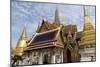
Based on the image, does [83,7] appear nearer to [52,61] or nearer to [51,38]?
[51,38]

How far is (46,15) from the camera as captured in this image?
8.40 feet

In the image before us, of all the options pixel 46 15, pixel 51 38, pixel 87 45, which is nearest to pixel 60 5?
pixel 46 15

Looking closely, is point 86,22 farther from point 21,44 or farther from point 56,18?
point 21,44

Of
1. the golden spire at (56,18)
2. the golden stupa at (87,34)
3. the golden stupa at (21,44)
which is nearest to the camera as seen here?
the golden stupa at (21,44)

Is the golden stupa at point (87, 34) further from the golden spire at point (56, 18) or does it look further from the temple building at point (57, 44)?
the golden spire at point (56, 18)

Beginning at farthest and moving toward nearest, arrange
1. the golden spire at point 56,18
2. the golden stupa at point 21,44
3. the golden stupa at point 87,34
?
the golden stupa at point 87,34 → the golden spire at point 56,18 → the golden stupa at point 21,44

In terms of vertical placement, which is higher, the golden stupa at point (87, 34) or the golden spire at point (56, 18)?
the golden spire at point (56, 18)

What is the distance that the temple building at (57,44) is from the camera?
248 cm

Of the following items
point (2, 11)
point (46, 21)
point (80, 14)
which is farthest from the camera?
point (80, 14)

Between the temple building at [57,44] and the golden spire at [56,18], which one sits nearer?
the temple building at [57,44]

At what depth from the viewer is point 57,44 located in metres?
2.59

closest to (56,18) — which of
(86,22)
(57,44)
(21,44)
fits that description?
(57,44)

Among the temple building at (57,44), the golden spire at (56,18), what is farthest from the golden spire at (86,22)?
the golden spire at (56,18)
